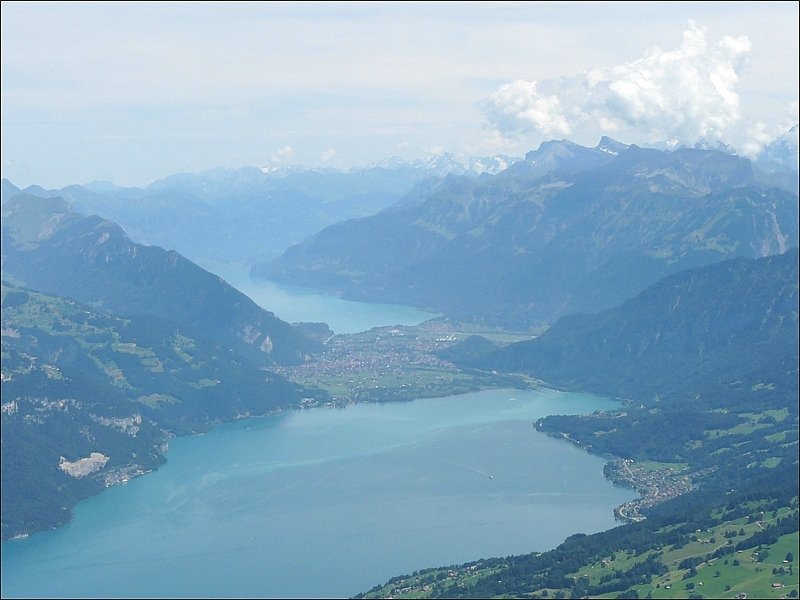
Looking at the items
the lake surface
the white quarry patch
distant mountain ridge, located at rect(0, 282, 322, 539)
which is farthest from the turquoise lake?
the white quarry patch

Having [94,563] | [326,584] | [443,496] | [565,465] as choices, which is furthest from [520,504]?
[94,563]

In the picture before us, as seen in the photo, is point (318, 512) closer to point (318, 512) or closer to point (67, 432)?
point (318, 512)

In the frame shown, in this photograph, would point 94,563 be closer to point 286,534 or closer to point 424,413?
point 286,534

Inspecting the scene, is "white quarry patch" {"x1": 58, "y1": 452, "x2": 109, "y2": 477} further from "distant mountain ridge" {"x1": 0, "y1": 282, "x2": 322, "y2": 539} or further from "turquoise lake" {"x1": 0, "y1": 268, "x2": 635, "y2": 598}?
"turquoise lake" {"x1": 0, "y1": 268, "x2": 635, "y2": 598}

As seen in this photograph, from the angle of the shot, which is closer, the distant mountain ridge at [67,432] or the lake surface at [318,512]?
the lake surface at [318,512]

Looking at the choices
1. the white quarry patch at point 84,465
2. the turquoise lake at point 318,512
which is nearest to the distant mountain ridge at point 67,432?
the white quarry patch at point 84,465

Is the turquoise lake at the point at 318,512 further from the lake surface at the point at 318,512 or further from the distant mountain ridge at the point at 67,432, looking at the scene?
the distant mountain ridge at the point at 67,432

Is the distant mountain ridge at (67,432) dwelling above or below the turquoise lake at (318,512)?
above
